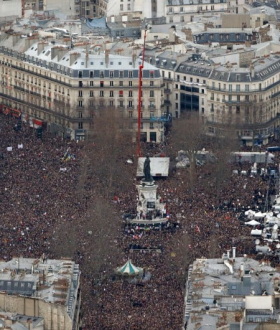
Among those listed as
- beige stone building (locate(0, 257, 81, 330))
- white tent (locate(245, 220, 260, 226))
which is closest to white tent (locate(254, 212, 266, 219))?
white tent (locate(245, 220, 260, 226))

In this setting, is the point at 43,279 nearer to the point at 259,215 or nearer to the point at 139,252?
the point at 139,252

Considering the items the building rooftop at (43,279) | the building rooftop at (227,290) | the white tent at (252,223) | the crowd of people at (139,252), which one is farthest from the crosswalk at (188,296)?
the white tent at (252,223)

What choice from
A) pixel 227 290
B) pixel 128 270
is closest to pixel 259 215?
pixel 128 270

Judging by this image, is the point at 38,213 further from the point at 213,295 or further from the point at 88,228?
the point at 213,295

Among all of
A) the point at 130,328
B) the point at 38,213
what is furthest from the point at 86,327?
the point at 38,213

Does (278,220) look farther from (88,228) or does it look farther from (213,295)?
(213,295)

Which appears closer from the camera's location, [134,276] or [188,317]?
[188,317]

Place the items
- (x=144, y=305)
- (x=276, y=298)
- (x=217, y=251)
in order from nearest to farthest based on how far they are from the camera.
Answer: (x=276, y=298)
(x=144, y=305)
(x=217, y=251)

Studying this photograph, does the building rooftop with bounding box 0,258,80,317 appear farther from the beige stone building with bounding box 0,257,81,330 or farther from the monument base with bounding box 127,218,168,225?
the monument base with bounding box 127,218,168,225

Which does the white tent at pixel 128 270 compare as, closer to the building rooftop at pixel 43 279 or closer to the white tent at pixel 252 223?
the building rooftop at pixel 43 279

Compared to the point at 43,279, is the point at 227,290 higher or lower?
higher

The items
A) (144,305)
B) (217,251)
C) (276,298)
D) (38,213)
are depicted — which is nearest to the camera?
(276,298)
